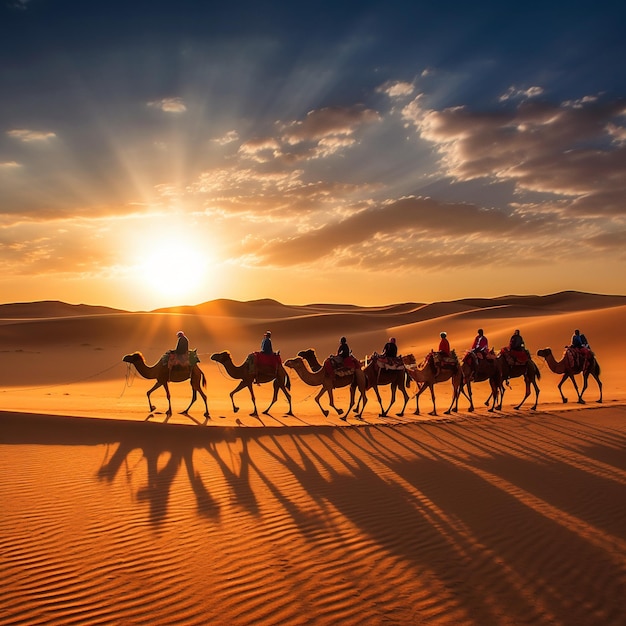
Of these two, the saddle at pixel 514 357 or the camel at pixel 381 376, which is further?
the saddle at pixel 514 357

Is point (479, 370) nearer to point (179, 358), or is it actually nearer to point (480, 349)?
point (480, 349)

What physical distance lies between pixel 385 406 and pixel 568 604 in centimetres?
1489

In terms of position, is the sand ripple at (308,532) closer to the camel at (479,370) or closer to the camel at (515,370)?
the camel at (479,370)

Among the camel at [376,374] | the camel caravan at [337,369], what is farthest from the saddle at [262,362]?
the camel at [376,374]

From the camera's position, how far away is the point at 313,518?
7.42 metres

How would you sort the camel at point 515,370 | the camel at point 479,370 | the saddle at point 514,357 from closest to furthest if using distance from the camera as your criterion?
1. the camel at point 479,370
2. the camel at point 515,370
3. the saddle at point 514,357

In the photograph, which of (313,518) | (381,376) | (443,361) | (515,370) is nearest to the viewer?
(313,518)

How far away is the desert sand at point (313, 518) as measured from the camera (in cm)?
513

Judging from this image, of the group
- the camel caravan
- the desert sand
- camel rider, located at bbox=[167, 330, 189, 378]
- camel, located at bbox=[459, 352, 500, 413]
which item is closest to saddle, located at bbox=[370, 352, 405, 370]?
the camel caravan

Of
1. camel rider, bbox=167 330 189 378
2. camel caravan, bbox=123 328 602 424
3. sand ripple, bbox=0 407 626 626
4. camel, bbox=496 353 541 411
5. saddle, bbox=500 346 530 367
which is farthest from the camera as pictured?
saddle, bbox=500 346 530 367

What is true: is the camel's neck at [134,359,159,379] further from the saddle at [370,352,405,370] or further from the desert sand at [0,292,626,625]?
the saddle at [370,352,405,370]

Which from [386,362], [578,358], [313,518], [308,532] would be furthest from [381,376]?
[308,532]

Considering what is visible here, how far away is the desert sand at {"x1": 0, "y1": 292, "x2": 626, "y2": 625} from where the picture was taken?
16.8 ft

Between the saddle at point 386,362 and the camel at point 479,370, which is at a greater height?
the saddle at point 386,362
